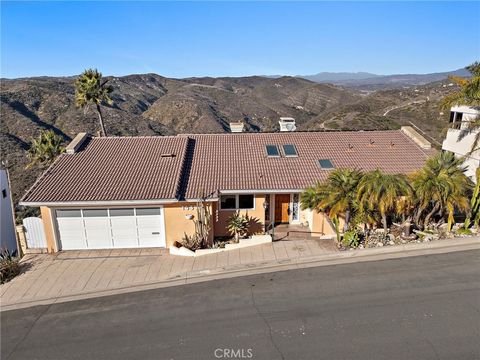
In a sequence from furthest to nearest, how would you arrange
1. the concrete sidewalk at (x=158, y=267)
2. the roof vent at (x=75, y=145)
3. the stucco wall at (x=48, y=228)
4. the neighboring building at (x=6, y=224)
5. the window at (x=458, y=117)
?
the window at (x=458, y=117)
the roof vent at (x=75, y=145)
the neighboring building at (x=6, y=224)
the stucco wall at (x=48, y=228)
the concrete sidewalk at (x=158, y=267)

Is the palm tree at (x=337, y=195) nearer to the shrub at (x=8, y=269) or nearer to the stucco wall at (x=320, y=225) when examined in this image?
the stucco wall at (x=320, y=225)

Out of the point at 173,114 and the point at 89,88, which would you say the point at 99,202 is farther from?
the point at 173,114

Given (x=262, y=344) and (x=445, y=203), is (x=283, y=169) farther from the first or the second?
(x=262, y=344)

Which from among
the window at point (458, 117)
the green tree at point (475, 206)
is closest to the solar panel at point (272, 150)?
the green tree at point (475, 206)

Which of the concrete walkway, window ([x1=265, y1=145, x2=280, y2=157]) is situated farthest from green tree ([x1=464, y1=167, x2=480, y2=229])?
Answer: window ([x1=265, y1=145, x2=280, y2=157])

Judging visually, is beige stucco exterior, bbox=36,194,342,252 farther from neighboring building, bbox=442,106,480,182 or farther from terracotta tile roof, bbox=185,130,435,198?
neighboring building, bbox=442,106,480,182

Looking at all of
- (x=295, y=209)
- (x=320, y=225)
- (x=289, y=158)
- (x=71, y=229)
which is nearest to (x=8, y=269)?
(x=71, y=229)
